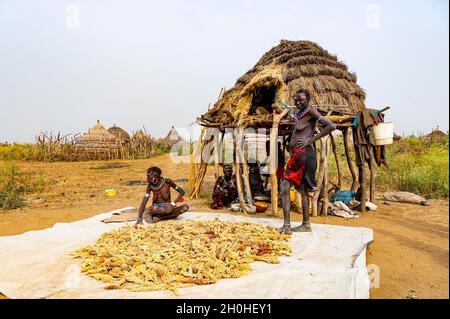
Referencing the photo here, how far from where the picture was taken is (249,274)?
2777 mm

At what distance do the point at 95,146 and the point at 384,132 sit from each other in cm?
1715

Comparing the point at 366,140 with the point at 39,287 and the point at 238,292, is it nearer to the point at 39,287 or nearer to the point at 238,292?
the point at 238,292

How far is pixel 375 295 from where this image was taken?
306cm

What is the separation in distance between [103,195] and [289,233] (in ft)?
20.5

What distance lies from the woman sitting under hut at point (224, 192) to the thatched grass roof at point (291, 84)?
1144 mm

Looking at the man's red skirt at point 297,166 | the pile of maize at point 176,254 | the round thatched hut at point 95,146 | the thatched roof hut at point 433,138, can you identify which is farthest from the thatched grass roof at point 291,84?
the round thatched hut at point 95,146

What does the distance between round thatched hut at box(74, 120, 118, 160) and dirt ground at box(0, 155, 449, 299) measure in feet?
29.0

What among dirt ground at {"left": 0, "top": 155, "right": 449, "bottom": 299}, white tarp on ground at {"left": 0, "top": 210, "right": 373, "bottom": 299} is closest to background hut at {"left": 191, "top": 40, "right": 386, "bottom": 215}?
dirt ground at {"left": 0, "top": 155, "right": 449, "bottom": 299}

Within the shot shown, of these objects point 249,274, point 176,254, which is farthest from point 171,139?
point 249,274

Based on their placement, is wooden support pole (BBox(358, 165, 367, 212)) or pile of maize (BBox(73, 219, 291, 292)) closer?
pile of maize (BBox(73, 219, 291, 292))

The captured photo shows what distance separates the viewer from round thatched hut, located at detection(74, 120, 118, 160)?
19.1 m

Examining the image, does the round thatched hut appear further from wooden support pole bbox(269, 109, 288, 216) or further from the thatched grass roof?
wooden support pole bbox(269, 109, 288, 216)

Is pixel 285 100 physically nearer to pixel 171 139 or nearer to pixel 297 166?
pixel 297 166

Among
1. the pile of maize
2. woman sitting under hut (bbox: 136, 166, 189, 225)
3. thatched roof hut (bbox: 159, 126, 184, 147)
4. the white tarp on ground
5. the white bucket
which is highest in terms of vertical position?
thatched roof hut (bbox: 159, 126, 184, 147)
